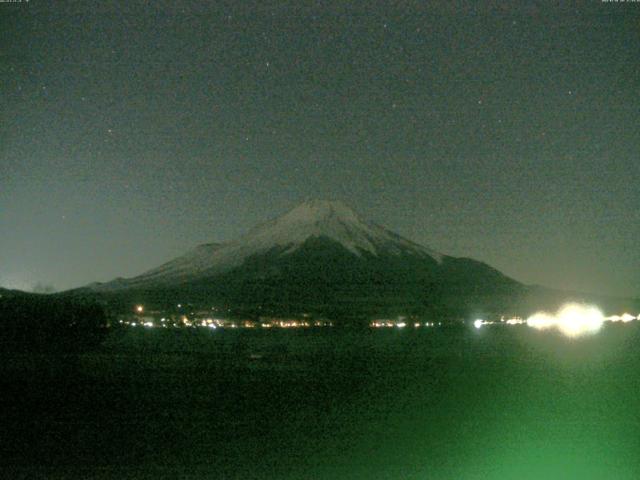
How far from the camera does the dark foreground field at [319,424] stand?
428 inches

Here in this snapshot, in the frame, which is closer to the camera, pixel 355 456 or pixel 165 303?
pixel 355 456

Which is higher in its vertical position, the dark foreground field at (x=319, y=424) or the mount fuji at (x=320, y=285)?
the mount fuji at (x=320, y=285)

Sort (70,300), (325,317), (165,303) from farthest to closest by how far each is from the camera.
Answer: (165,303), (325,317), (70,300)

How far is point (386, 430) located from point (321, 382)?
949 cm

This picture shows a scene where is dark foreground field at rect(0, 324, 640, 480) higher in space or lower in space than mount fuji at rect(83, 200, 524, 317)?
lower

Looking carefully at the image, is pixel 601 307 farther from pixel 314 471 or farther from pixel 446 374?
pixel 314 471

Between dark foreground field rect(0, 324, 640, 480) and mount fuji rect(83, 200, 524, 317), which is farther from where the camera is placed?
mount fuji rect(83, 200, 524, 317)

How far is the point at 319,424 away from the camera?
48.7ft

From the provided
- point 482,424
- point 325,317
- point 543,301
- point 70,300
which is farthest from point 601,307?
point 482,424

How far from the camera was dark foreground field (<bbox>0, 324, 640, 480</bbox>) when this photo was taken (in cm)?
1088

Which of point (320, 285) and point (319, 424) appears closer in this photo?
point (319, 424)

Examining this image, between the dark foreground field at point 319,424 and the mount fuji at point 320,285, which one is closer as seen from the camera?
the dark foreground field at point 319,424

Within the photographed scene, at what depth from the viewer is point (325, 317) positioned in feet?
428

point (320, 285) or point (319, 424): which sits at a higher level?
point (320, 285)
